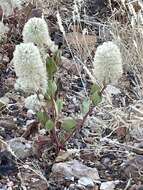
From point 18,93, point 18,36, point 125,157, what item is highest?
point 18,36

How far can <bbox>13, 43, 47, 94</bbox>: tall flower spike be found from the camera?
188cm

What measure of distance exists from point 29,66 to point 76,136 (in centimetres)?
49

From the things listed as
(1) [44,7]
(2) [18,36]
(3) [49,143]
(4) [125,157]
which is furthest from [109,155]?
(1) [44,7]

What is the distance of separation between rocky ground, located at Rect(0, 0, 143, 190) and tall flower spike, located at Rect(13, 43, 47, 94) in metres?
0.22

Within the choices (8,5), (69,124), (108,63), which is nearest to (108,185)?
→ (69,124)

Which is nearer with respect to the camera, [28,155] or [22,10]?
[28,155]

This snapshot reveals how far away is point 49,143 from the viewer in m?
2.11

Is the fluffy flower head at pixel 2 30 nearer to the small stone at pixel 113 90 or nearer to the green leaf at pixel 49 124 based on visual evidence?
the small stone at pixel 113 90

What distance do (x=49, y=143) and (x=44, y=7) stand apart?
1.40 metres

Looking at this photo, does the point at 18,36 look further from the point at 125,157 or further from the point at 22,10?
the point at 125,157

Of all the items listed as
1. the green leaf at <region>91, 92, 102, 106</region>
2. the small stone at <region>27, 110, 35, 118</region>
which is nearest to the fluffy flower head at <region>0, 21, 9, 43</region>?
the small stone at <region>27, 110, 35, 118</region>

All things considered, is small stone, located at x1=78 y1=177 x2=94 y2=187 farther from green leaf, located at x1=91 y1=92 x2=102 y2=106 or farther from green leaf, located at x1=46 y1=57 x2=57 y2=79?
green leaf, located at x1=46 y1=57 x2=57 y2=79

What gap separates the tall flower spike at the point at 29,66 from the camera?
6.17 ft

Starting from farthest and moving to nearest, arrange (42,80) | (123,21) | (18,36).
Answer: (123,21) → (18,36) → (42,80)
